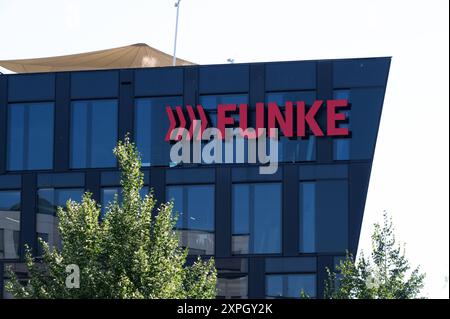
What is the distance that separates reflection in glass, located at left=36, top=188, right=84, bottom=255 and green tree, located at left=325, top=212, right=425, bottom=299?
A: 18.5 metres

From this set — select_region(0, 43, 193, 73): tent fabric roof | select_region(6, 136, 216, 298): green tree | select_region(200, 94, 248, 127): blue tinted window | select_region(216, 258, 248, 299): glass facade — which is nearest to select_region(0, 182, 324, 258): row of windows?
select_region(216, 258, 248, 299): glass facade

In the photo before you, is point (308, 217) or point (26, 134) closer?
point (308, 217)

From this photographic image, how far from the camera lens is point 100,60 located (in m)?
53.6

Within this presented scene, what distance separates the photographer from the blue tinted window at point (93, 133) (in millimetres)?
45750

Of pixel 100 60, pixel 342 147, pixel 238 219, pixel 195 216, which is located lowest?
pixel 238 219

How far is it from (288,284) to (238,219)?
367 cm

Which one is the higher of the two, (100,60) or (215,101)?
(100,60)

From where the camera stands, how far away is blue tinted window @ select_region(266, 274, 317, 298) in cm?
4325

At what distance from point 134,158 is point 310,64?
59.3ft

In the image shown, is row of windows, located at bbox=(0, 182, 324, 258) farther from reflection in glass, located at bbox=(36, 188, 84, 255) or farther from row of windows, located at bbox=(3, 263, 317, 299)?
row of windows, located at bbox=(3, 263, 317, 299)

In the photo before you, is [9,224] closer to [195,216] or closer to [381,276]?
[195,216]

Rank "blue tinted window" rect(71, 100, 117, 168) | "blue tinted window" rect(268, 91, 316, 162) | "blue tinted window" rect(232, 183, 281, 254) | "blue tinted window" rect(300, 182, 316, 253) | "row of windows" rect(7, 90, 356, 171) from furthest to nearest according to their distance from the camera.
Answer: "blue tinted window" rect(71, 100, 117, 168) → "row of windows" rect(7, 90, 356, 171) → "blue tinted window" rect(268, 91, 316, 162) → "blue tinted window" rect(232, 183, 281, 254) → "blue tinted window" rect(300, 182, 316, 253)

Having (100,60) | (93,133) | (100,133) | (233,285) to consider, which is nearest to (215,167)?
(233,285)

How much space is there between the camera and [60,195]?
45688 millimetres
